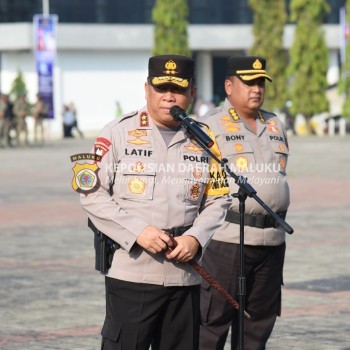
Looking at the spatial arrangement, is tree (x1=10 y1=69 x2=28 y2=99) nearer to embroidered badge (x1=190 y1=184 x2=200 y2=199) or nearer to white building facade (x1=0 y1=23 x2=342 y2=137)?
white building facade (x1=0 y1=23 x2=342 y2=137)

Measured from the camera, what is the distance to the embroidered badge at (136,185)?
5.15m

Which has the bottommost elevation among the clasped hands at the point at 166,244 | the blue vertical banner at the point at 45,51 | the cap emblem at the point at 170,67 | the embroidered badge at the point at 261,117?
the clasped hands at the point at 166,244

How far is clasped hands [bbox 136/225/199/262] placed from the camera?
498cm

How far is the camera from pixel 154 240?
499cm

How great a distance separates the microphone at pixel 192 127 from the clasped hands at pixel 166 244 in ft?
1.34

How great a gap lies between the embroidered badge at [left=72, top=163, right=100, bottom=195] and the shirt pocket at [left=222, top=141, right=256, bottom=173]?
60.6 inches

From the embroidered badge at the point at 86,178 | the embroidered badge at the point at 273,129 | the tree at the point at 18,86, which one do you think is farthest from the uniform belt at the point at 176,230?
the tree at the point at 18,86

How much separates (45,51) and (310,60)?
11.3 metres

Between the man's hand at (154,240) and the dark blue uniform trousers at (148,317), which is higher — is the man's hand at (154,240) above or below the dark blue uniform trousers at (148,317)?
above

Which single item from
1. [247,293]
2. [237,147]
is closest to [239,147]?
[237,147]

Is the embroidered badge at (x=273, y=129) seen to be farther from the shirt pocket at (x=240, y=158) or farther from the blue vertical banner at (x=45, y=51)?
the blue vertical banner at (x=45, y=51)

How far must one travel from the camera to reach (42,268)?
1170 cm

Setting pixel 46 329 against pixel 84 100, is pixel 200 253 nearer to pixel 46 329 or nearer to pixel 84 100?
pixel 46 329

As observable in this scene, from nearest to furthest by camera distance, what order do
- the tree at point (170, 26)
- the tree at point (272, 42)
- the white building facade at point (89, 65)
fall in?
1. the tree at point (272, 42)
2. the tree at point (170, 26)
3. the white building facade at point (89, 65)
